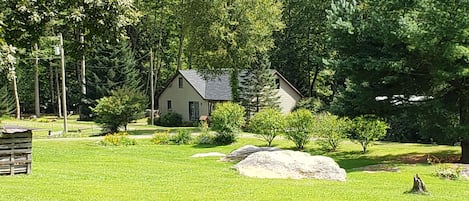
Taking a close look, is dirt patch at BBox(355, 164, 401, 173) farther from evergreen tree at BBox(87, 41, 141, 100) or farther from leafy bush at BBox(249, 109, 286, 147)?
evergreen tree at BBox(87, 41, 141, 100)

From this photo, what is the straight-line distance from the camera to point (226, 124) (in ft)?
98.0

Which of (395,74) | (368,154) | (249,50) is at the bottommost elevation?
(368,154)

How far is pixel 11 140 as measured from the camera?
1313 centimetres

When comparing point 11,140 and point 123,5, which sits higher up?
point 123,5

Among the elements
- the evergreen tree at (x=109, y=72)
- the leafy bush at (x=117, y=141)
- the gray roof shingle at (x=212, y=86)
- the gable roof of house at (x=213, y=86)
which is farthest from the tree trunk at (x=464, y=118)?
the evergreen tree at (x=109, y=72)

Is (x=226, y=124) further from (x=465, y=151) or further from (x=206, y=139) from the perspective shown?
(x=465, y=151)

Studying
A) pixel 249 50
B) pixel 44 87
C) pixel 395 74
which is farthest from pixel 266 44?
pixel 44 87

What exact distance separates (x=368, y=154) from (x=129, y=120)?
17376mm

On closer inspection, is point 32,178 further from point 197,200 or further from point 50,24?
point 50,24

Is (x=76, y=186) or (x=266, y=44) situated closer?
(x=76, y=186)

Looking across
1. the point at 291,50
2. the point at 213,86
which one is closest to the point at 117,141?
the point at 213,86

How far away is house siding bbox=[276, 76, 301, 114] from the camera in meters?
46.2

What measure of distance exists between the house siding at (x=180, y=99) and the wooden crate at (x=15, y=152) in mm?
32477

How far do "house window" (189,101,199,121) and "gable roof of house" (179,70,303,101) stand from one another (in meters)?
1.41
